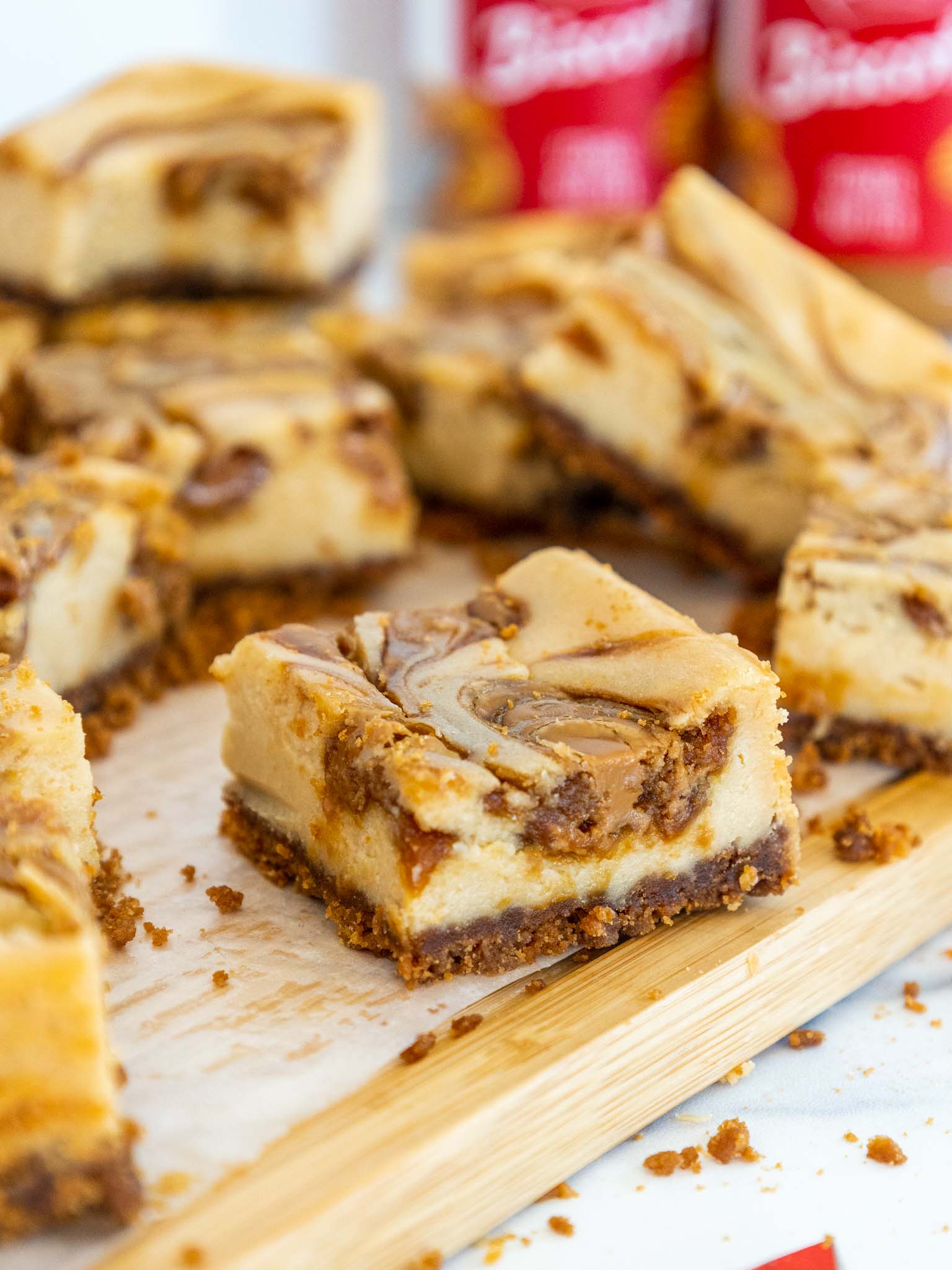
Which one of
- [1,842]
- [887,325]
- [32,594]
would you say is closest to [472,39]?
[887,325]

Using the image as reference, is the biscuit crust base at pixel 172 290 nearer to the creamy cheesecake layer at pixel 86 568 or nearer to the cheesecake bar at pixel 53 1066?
the creamy cheesecake layer at pixel 86 568

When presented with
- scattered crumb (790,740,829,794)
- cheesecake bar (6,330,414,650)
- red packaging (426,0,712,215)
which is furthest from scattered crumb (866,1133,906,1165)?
red packaging (426,0,712,215)

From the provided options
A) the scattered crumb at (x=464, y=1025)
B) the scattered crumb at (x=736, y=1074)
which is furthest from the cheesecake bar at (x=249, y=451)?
the scattered crumb at (x=736, y=1074)

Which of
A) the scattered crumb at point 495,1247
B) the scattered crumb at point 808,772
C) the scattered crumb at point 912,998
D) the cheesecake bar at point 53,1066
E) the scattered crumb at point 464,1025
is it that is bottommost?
the scattered crumb at point 912,998

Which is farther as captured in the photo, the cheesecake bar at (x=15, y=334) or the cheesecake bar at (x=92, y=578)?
the cheesecake bar at (x=15, y=334)

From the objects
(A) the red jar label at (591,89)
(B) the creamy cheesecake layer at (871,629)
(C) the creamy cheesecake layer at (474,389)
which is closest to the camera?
(B) the creamy cheesecake layer at (871,629)

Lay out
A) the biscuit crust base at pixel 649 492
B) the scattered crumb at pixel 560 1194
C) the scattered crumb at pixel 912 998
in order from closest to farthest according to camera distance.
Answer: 1. the scattered crumb at pixel 560 1194
2. the scattered crumb at pixel 912 998
3. the biscuit crust base at pixel 649 492

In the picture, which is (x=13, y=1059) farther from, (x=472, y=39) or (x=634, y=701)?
(x=472, y=39)
